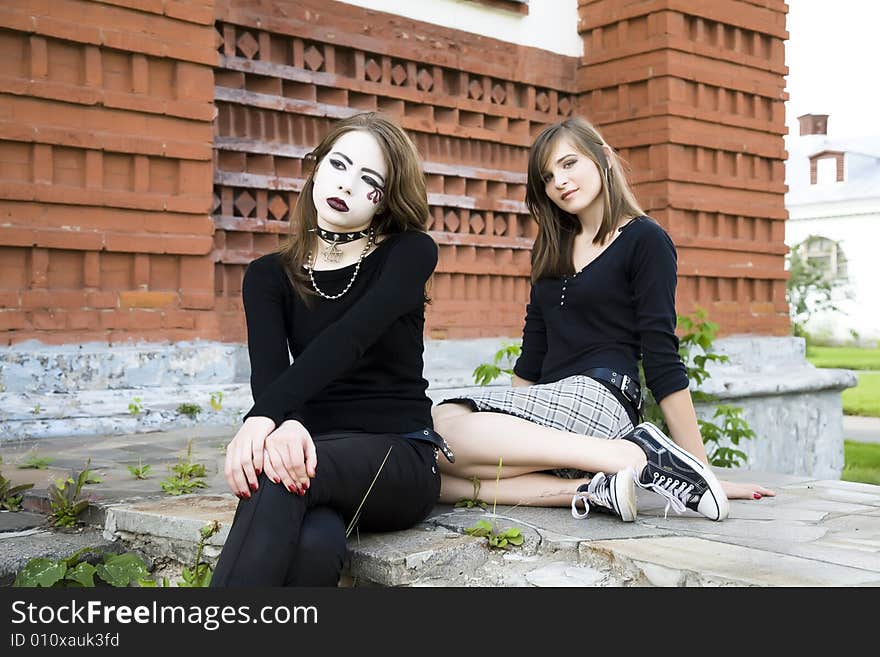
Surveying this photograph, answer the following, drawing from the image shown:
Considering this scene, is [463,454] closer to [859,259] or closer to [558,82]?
[558,82]

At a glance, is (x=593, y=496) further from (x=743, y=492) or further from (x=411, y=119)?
(x=411, y=119)

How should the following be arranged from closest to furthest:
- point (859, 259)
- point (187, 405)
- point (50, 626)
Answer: point (50, 626), point (187, 405), point (859, 259)

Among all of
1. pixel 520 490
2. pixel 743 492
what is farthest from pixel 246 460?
pixel 743 492

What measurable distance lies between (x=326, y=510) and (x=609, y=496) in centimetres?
84

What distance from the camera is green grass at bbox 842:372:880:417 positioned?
1280 centimetres

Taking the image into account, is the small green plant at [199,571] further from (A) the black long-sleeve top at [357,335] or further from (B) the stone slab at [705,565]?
(B) the stone slab at [705,565]

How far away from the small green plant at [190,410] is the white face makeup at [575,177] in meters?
2.58

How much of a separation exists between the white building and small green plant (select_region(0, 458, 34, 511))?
83.8 feet

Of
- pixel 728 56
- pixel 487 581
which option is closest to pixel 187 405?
pixel 487 581

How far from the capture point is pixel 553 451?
2930mm

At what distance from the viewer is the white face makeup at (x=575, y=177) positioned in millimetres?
3289

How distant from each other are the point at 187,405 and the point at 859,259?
26.1 meters

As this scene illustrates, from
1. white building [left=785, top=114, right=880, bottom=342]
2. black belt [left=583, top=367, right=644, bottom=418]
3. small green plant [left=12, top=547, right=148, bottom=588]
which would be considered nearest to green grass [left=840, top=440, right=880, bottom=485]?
black belt [left=583, top=367, right=644, bottom=418]

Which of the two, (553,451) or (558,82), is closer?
(553,451)
